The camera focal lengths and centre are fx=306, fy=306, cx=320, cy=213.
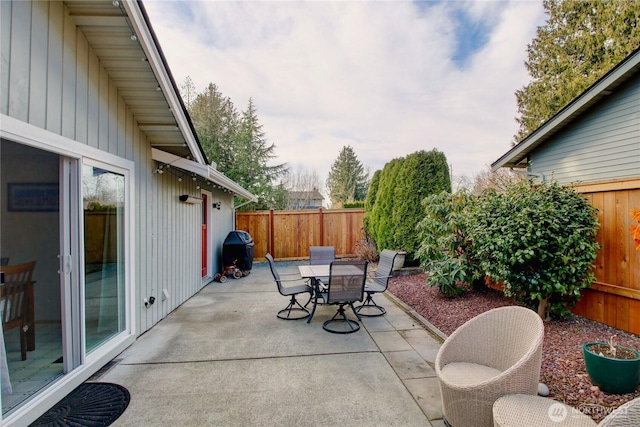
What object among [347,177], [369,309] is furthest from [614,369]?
[347,177]

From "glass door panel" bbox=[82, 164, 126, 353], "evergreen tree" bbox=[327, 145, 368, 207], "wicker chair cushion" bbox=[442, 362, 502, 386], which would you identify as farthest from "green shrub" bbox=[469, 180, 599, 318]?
"evergreen tree" bbox=[327, 145, 368, 207]

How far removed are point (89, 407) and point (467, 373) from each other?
298 centimetres

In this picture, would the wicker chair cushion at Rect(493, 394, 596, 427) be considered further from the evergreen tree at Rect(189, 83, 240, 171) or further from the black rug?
the evergreen tree at Rect(189, 83, 240, 171)

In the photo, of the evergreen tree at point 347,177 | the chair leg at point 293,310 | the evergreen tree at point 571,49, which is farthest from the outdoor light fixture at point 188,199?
the evergreen tree at point 347,177

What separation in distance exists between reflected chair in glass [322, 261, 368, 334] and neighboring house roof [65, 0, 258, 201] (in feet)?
8.63

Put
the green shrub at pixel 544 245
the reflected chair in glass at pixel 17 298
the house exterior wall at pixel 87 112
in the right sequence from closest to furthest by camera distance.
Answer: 1. the house exterior wall at pixel 87 112
2. the reflected chair in glass at pixel 17 298
3. the green shrub at pixel 544 245

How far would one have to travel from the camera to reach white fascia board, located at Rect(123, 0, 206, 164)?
257 centimetres

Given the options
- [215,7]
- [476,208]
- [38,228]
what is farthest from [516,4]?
[38,228]

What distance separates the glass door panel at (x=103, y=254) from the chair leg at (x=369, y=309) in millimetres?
3300

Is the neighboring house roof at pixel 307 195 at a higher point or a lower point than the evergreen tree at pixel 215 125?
lower

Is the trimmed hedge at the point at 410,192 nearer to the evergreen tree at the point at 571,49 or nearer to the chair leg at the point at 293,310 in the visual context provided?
the chair leg at the point at 293,310

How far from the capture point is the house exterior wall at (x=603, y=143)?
230 inches

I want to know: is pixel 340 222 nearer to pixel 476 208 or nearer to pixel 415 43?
pixel 415 43

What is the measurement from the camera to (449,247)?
17.1 ft
